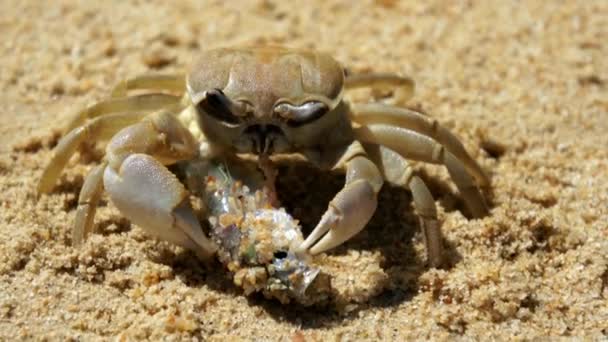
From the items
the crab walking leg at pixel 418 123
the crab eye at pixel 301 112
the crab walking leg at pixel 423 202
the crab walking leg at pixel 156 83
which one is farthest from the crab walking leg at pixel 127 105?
the crab walking leg at pixel 423 202

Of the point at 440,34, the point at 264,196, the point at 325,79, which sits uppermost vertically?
the point at 325,79

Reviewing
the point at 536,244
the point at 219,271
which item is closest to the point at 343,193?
the point at 219,271

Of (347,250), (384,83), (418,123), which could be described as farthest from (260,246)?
(384,83)

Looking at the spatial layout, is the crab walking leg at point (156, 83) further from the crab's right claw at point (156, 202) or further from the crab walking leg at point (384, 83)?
the crab's right claw at point (156, 202)

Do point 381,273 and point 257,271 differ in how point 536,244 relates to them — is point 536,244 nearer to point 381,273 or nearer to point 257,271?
point 381,273

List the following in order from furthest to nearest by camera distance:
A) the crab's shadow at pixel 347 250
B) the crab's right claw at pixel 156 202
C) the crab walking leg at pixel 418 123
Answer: the crab walking leg at pixel 418 123 < the crab's shadow at pixel 347 250 < the crab's right claw at pixel 156 202

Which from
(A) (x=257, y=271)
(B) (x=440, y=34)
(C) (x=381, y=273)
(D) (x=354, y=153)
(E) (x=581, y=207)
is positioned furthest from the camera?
(B) (x=440, y=34)

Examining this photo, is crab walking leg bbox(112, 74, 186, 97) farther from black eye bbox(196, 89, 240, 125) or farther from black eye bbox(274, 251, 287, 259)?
black eye bbox(274, 251, 287, 259)
